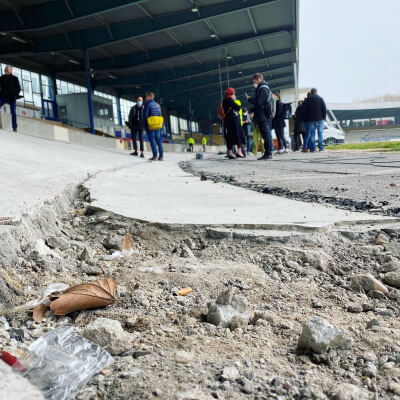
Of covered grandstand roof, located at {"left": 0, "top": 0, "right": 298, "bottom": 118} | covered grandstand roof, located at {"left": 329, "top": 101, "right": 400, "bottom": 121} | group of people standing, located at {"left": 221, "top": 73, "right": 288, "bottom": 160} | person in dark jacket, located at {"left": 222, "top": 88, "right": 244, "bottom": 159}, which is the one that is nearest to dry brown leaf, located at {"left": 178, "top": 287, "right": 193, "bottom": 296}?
group of people standing, located at {"left": 221, "top": 73, "right": 288, "bottom": 160}

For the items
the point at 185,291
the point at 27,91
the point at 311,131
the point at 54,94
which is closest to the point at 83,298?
the point at 185,291

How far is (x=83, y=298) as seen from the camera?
115cm

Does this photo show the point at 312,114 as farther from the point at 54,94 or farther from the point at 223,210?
the point at 54,94

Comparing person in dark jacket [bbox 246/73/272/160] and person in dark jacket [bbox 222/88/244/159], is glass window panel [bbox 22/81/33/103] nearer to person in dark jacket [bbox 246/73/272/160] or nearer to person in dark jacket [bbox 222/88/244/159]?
person in dark jacket [bbox 222/88/244/159]

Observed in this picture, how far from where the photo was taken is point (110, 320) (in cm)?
103

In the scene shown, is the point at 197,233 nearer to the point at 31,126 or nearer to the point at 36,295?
the point at 36,295

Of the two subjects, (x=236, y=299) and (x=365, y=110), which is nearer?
(x=236, y=299)

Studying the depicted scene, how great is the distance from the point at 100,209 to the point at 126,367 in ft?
4.92

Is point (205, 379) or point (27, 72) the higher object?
point (27, 72)

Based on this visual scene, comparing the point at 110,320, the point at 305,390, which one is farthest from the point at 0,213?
the point at 305,390

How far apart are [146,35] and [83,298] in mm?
19870

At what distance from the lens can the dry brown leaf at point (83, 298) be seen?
44.2 inches

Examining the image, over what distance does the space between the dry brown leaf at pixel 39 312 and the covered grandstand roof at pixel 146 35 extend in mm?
15877

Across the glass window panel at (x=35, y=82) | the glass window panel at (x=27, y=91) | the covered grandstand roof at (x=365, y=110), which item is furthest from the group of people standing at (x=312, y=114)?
the covered grandstand roof at (x=365, y=110)
